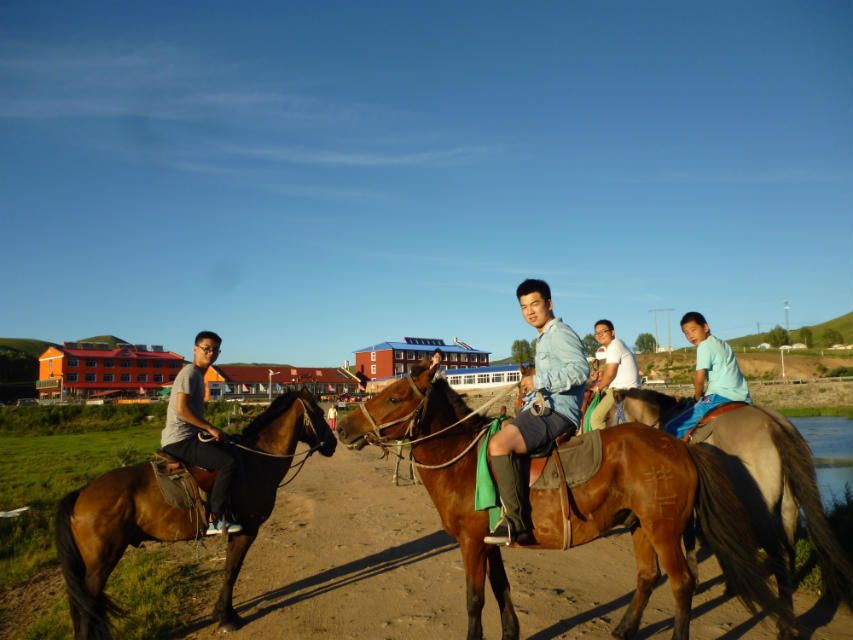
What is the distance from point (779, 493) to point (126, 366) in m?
92.5

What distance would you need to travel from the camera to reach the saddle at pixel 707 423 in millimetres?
6336

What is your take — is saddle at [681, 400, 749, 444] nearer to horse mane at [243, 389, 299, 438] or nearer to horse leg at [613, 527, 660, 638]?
horse leg at [613, 527, 660, 638]

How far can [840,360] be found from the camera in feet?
280

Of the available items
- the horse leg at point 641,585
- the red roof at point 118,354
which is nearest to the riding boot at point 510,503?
the horse leg at point 641,585

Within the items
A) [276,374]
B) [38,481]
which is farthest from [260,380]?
[38,481]

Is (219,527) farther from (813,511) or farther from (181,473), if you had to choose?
(813,511)

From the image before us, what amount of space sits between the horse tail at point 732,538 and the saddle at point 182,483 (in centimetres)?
490

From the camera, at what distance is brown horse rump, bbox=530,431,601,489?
4.71 metres

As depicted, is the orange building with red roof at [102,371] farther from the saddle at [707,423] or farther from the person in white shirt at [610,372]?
the saddle at [707,423]

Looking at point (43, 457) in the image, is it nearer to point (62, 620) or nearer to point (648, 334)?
point (62, 620)

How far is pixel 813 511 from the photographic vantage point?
5.25 metres

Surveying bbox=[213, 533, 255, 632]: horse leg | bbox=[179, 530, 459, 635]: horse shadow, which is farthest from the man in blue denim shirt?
bbox=[179, 530, 459, 635]: horse shadow

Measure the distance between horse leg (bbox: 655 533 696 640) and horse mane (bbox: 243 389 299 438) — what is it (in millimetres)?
4724

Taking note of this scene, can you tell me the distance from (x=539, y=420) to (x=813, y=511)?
2.92m
